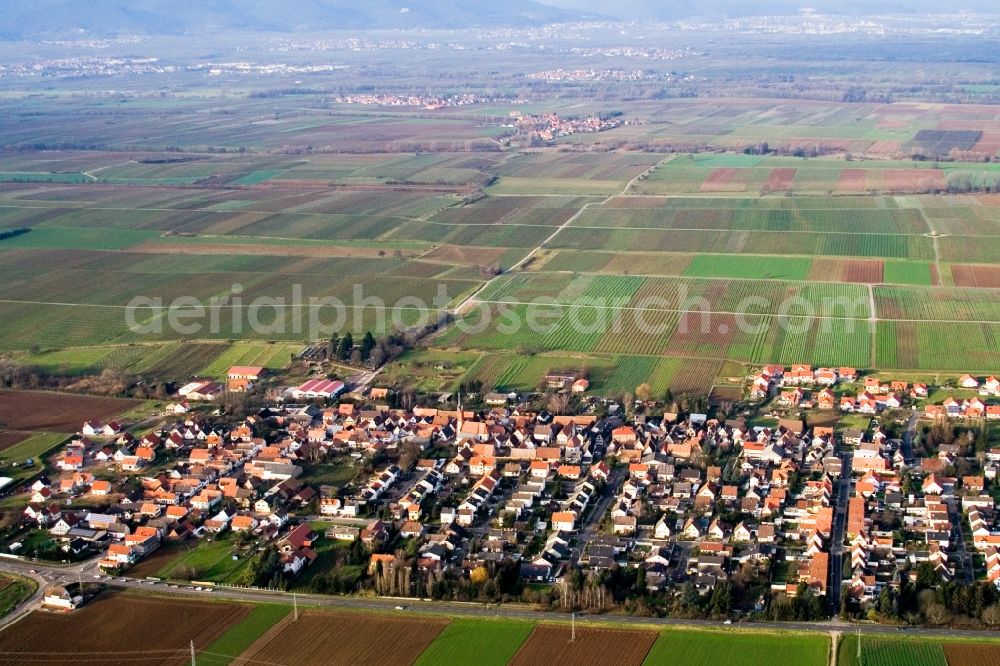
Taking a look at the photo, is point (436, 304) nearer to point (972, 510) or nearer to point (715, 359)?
point (715, 359)

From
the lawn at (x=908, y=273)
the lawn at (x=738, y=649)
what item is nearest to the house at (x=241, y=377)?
the lawn at (x=738, y=649)

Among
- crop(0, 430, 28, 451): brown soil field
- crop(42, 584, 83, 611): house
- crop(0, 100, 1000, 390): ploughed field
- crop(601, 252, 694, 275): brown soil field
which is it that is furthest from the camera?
crop(601, 252, 694, 275): brown soil field

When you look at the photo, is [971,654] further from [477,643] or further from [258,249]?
[258,249]

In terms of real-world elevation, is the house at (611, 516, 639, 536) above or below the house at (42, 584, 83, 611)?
above

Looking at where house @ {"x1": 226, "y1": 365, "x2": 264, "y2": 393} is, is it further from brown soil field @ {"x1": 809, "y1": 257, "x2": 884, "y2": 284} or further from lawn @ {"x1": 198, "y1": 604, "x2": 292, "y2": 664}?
brown soil field @ {"x1": 809, "y1": 257, "x2": 884, "y2": 284}

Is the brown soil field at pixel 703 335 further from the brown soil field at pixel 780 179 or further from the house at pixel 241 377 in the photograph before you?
the brown soil field at pixel 780 179

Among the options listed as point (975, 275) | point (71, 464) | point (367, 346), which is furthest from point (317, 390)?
point (975, 275)

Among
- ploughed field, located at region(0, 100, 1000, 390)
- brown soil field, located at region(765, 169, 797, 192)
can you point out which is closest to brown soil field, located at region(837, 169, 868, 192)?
ploughed field, located at region(0, 100, 1000, 390)
